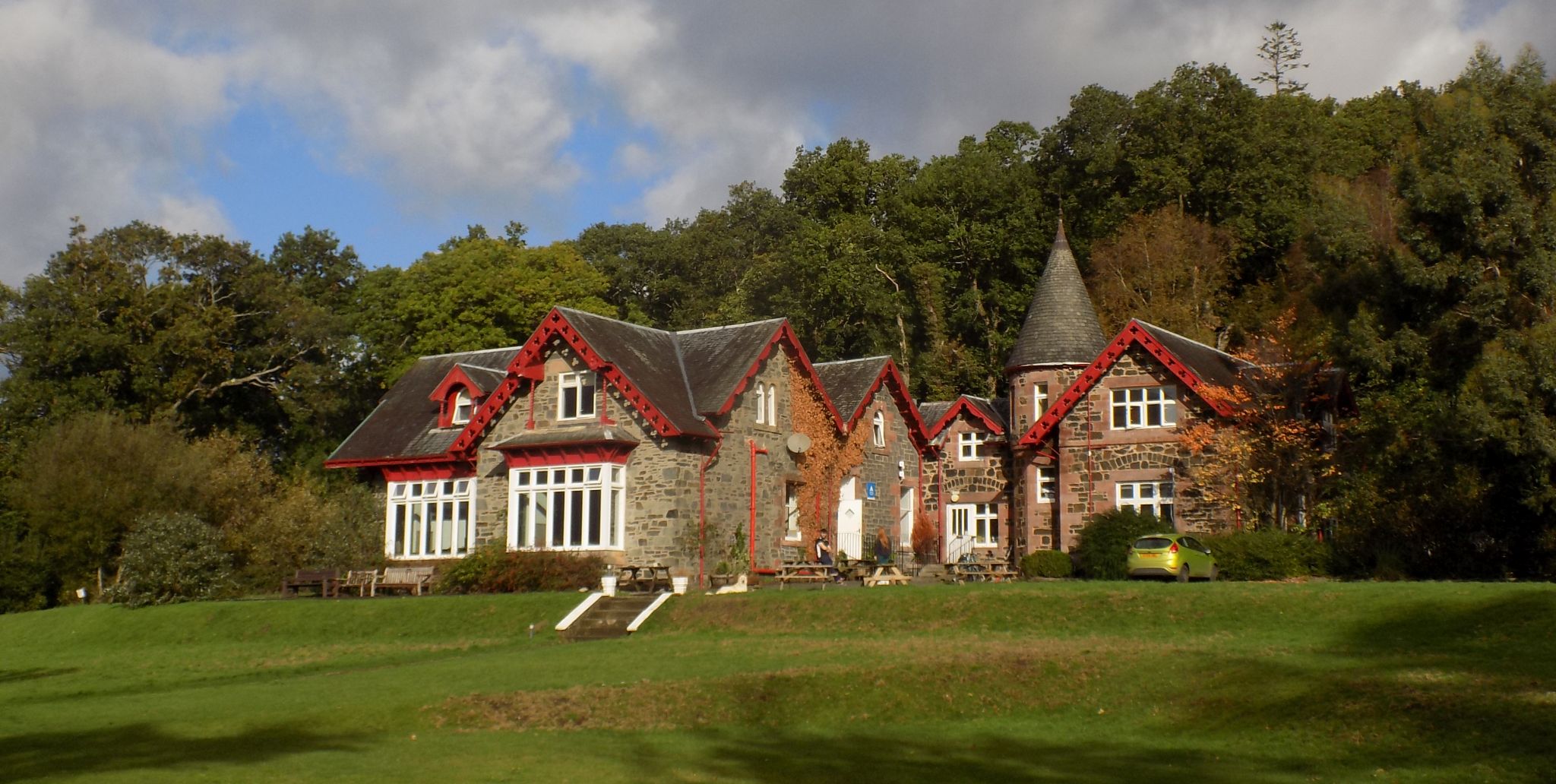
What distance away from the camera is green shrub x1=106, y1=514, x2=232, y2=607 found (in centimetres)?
3606

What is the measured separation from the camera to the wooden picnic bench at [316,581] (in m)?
36.4

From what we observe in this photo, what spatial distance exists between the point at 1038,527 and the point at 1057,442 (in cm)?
275

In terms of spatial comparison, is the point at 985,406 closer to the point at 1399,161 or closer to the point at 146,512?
the point at 1399,161

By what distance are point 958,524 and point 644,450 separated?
15.8 metres

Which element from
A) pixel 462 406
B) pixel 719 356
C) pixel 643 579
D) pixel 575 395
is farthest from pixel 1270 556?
pixel 462 406

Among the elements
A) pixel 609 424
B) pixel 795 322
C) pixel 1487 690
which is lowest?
pixel 1487 690

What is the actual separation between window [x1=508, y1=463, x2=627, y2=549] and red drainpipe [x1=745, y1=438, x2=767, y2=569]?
3.59 m

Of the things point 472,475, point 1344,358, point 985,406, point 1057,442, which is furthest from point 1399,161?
point 472,475

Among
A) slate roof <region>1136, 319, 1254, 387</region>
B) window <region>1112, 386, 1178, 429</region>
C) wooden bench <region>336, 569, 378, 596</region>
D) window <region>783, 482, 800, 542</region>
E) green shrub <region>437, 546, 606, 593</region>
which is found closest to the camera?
green shrub <region>437, 546, 606, 593</region>

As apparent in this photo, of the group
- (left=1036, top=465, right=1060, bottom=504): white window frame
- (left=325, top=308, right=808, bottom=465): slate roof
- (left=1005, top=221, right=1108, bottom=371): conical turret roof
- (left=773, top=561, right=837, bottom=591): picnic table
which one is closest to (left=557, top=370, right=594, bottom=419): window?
(left=325, top=308, right=808, bottom=465): slate roof

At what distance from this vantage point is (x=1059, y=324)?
45844mm

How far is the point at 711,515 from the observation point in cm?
3719

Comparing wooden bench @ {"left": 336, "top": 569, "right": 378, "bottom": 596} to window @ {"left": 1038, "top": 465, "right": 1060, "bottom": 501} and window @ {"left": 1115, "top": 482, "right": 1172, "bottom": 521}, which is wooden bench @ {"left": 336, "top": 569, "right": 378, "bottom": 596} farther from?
window @ {"left": 1115, "top": 482, "right": 1172, "bottom": 521}

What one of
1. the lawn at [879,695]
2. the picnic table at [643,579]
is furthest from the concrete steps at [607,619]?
the picnic table at [643,579]
